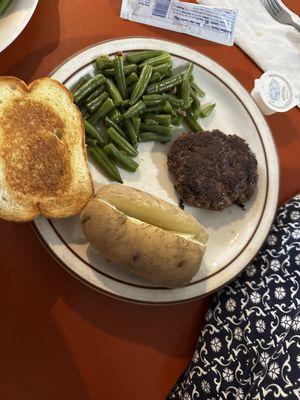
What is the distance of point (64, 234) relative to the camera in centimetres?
142

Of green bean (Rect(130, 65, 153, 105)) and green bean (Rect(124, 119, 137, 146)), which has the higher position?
green bean (Rect(130, 65, 153, 105))

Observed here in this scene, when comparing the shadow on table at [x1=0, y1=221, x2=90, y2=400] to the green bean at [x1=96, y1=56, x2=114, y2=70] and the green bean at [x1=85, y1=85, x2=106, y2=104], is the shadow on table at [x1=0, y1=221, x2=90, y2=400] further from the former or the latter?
the green bean at [x1=96, y1=56, x2=114, y2=70]

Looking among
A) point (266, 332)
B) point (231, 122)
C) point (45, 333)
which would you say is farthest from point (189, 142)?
point (45, 333)

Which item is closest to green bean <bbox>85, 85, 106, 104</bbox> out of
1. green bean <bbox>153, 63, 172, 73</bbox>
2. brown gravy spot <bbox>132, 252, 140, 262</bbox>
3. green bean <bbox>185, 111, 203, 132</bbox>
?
green bean <bbox>153, 63, 172, 73</bbox>

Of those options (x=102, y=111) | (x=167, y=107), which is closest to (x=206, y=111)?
(x=167, y=107)

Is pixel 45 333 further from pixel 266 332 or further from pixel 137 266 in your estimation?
pixel 266 332

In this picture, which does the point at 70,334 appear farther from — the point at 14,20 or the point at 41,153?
the point at 14,20

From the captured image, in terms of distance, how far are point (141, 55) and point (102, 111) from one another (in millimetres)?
249

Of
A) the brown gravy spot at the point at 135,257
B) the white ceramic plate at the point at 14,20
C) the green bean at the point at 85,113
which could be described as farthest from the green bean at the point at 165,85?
the brown gravy spot at the point at 135,257

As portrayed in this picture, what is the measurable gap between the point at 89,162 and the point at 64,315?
0.48 meters

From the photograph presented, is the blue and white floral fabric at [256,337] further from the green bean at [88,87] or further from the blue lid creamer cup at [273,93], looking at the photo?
the green bean at [88,87]

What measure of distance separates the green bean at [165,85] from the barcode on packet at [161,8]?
31 centimetres

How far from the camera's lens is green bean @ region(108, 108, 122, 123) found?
1539 millimetres

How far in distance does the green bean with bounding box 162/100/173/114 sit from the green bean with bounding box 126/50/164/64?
0.54 feet
